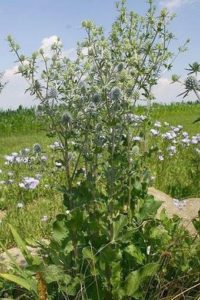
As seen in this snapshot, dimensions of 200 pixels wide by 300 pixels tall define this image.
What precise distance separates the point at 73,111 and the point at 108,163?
424 mm

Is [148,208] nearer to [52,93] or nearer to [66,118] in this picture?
[66,118]

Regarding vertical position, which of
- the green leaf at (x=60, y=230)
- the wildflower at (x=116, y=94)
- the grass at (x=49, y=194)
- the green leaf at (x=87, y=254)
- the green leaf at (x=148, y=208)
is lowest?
the grass at (x=49, y=194)

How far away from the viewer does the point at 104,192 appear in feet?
14.2

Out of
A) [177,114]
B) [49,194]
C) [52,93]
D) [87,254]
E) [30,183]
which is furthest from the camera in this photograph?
[177,114]

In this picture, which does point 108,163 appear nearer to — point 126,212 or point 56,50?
point 126,212

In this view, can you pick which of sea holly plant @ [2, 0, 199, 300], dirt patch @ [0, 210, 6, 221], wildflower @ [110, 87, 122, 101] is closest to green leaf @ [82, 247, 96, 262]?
sea holly plant @ [2, 0, 199, 300]

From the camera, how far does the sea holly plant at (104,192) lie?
11.7 ft

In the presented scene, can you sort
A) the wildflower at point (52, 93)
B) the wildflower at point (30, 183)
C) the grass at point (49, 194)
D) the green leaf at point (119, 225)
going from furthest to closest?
1. the wildflower at point (30, 183)
2. the grass at point (49, 194)
3. the wildflower at point (52, 93)
4. the green leaf at point (119, 225)

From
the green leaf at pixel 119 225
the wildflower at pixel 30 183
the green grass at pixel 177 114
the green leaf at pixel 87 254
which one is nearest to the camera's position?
the green leaf at pixel 87 254

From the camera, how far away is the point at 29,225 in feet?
19.5

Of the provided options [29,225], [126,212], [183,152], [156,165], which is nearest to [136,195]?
A: [126,212]

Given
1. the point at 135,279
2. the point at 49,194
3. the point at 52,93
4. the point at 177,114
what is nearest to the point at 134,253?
the point at 135,279

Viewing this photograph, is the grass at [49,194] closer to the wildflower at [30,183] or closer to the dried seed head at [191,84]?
the wildflower at [30,183]

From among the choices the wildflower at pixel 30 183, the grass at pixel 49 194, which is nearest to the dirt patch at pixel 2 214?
the grass at pixel 49 194
